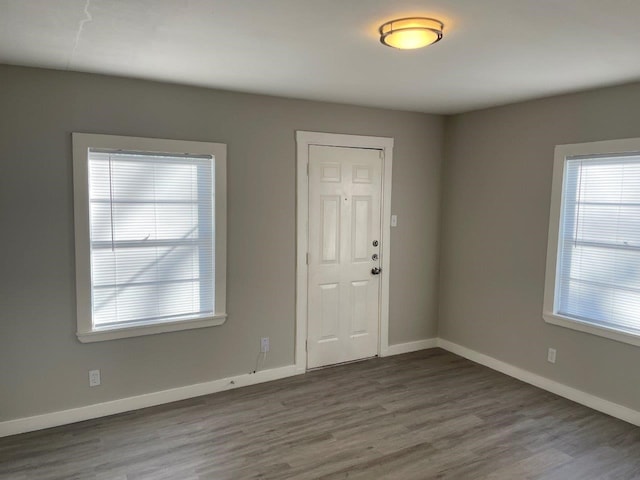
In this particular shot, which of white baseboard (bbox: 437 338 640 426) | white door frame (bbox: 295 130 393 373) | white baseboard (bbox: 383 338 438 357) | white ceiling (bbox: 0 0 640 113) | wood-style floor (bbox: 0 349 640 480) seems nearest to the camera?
white ceiling (bbox: 0 0 640 113)

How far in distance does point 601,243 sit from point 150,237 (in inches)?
136

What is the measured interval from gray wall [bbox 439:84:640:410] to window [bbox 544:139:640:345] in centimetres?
10

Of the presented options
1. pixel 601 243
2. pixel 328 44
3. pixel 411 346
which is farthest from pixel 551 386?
pixel 328 44

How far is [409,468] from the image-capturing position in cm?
271

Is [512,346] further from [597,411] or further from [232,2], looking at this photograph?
[232,2]

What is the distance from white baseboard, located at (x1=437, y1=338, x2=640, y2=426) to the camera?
3.32 metres

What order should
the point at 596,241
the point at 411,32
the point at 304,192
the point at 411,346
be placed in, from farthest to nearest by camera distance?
the point at 411,346
the point at 304,192
the point at 596,241
the point at 411,32

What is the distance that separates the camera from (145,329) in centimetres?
340

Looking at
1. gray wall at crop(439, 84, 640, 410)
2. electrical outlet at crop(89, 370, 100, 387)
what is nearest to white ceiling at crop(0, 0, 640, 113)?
gray wall at crop(439, 84, 640, 410)

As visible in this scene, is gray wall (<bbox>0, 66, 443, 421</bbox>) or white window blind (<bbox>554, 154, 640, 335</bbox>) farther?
white window blind (<bbox>554, 154, 640, 335</bbox>)

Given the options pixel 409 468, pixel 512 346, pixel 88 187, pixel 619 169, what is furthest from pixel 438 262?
pixel 88 187

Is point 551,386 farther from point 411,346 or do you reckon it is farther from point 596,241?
point 411,346

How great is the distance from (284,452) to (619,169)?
314 centimetres

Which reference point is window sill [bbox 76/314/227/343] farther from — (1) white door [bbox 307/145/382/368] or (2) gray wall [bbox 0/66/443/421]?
(1) white door [bbox 307/145/382/368]
